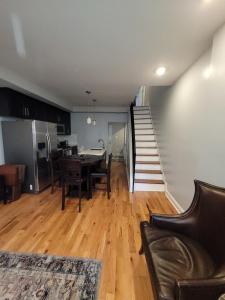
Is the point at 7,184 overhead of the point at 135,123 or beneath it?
beneath

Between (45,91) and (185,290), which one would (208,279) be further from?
(45,91)

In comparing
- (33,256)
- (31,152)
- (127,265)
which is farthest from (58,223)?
(31,152)

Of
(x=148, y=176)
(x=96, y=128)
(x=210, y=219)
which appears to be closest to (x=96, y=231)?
(x=210, y=219)

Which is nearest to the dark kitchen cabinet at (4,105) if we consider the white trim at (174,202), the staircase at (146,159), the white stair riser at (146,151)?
the staircase at (146,159)

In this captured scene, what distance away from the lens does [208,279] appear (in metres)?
1.04

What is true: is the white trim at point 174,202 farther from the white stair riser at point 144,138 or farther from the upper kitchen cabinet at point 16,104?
the upper kitchen cabinet at point 16,104

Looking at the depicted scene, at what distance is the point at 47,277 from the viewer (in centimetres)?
174

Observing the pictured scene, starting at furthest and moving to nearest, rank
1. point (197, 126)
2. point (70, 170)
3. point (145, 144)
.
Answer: point (145, 144), point (70, 170), point (197, 126)

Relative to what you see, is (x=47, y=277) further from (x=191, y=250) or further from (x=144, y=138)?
(x=144, y=138)

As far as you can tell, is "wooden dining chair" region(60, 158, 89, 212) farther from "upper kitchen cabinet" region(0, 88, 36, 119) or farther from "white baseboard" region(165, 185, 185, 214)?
Answer: "white baseboard" region(165, 185, 185, 214)

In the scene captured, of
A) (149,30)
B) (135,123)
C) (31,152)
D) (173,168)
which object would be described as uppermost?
(149,30)

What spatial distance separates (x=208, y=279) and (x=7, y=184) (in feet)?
12.4

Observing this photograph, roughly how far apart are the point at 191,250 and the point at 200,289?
0.55 m

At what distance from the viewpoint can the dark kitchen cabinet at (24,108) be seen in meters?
3.64
